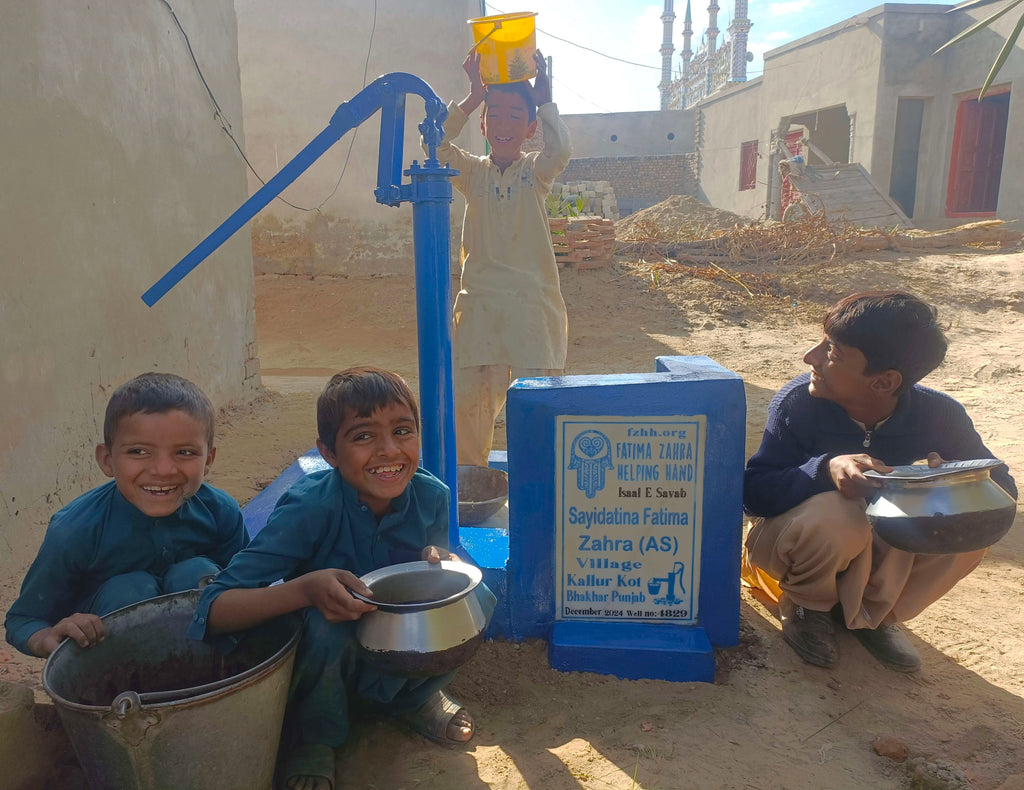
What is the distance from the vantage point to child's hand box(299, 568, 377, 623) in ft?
4.39

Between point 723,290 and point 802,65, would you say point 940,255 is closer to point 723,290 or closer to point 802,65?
point 723,290

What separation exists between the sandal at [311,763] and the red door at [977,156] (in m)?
13.7

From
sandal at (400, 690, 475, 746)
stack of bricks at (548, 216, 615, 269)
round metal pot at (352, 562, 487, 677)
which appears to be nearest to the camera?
round metal pot at (352, 562, 487, 677)

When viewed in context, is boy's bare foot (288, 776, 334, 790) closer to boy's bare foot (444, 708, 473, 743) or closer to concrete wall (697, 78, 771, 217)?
boy's bare foot (444, 708, 473, 743)

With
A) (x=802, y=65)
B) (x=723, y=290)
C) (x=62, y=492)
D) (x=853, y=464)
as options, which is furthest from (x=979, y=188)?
(x=62, y=492)

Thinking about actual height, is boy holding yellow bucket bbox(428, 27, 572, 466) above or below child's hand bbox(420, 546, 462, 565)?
above

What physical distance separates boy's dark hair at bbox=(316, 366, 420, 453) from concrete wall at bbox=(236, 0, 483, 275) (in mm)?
7052

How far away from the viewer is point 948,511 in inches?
63.8

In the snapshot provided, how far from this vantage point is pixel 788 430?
207 centimetres

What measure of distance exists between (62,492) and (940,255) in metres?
9.13

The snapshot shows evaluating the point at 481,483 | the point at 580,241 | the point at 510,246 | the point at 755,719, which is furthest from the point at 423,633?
the point at 580,241

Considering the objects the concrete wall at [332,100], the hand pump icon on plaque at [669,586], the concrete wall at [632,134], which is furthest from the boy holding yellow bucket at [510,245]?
the concrete wall at [632,134]

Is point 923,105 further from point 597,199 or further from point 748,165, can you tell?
point 597,199

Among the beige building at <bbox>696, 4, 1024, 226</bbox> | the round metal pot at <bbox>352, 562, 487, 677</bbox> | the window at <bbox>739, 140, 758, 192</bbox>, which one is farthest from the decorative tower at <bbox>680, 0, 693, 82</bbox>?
the round metal pot at <bbox>352, 562, 487, 677</bbox>
